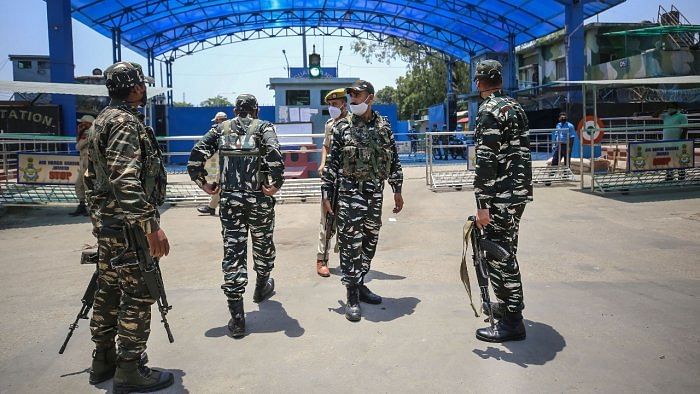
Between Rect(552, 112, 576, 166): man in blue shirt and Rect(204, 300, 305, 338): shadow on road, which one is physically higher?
Rect(552, 112, 576, 166): man in blue shirt

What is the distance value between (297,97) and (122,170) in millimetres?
16509

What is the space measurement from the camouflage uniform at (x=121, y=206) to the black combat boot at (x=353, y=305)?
5.43 ft

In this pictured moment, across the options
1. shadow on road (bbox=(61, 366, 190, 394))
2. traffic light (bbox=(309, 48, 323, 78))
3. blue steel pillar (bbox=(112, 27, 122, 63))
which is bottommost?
shadow on road (bbox=(61, 366, 190, 394))

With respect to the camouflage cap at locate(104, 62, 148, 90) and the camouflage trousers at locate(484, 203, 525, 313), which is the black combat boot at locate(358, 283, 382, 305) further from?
the camouflage cap at locate(104, 62, 148, 90)

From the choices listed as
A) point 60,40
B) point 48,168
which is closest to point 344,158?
point 48,168

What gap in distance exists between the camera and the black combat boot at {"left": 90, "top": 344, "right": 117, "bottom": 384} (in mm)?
3373

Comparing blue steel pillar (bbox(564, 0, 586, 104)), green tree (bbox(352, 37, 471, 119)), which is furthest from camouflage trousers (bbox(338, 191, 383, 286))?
green tree (bbox(352, 37, 471, 119))

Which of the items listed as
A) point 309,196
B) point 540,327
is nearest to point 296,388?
point 540,327

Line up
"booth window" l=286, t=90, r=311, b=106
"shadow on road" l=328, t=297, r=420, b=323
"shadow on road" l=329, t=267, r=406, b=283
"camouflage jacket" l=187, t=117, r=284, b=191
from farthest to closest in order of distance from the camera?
1. "booth window" l=286, t=90, r=311, b=106
2. "shadow on road" l=329, t=267, r=406, b=283
3. "shadow on road" l=328, t=297, r=420, b=323
4. "camouflage jacket" l=187, t=117, r=284, b=191

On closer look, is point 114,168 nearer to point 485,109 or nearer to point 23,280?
point 485,109

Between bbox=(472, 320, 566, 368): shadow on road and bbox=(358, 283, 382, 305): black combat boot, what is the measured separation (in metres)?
1.27

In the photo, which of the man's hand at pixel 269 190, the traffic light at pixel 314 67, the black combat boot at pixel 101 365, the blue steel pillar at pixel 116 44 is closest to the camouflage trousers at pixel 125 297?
the black combat boot at pixel 101 365

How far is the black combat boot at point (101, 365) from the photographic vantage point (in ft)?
11.1

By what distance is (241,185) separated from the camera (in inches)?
171
